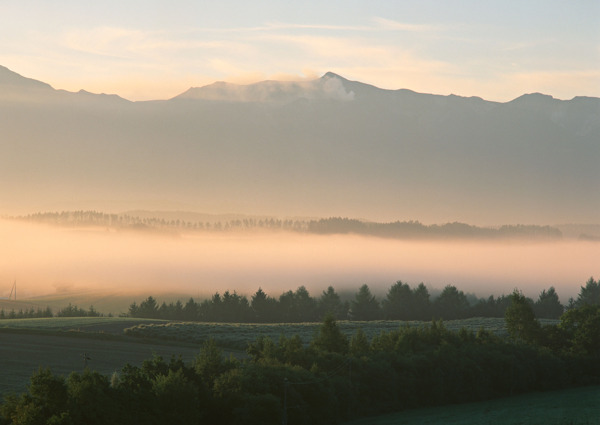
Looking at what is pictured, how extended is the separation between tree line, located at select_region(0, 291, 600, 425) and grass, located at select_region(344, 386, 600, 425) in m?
3.41

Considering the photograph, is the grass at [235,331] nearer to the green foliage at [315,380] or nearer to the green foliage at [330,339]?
the green foliage at [330,339]

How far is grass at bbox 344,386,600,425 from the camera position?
258ft

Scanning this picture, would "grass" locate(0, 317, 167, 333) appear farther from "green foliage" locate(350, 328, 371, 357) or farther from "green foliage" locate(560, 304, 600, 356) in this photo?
"green foliage" locate(560, 304, 600, 356)

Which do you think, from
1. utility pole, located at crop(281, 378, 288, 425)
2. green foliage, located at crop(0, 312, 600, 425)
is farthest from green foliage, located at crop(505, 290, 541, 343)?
utility pole, located at crop(281, 378, 288, 425)

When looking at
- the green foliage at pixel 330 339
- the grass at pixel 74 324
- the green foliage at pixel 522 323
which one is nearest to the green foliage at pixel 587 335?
the green foliage at pixel 522 323

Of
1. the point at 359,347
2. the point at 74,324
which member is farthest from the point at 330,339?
the point at 74,324

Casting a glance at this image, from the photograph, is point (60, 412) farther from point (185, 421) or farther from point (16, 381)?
point (16, 381)

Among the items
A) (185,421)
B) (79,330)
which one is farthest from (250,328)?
(185,421)

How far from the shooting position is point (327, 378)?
8494cm

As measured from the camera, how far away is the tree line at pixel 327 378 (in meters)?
63.8

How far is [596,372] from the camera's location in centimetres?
11544

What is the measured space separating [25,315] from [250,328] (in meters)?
62.7

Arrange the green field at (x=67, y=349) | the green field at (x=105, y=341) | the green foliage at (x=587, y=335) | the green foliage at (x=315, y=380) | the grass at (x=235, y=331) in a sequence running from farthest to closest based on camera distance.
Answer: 1. the grass at (x=235, y=331)
2. the green foliage at (x=587, y=335)
3. the green field at (x=105, y=341)
4. the green field at (x=67, y=349)
5. the green foliage at (x=315, y=380)

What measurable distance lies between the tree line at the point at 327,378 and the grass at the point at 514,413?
3409 mm
